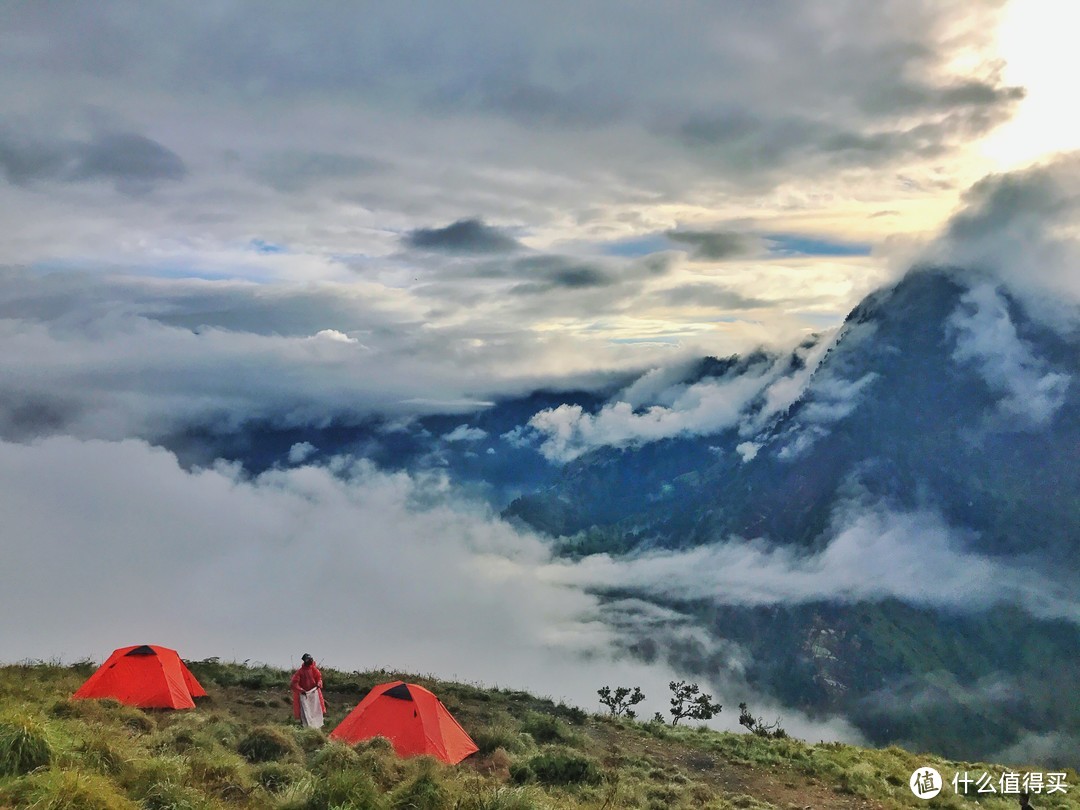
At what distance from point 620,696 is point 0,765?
Answer: 130 ft

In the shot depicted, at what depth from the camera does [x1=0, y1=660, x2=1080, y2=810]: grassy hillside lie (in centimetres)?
1265

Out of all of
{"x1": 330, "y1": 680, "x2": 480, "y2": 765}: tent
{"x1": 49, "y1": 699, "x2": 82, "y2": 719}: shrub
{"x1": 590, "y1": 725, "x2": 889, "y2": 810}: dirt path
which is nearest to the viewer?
{"x1": 49, "y1": 699, "x2": 82, "y2": 719}: shrub

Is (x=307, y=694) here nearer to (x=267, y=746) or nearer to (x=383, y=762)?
(x=267, y=746)

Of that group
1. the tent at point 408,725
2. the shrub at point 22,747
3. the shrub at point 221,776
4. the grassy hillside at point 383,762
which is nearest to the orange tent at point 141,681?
the grassy hillside at point 383,762

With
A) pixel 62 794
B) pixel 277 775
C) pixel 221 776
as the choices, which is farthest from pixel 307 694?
pixel 62 794

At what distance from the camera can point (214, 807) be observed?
12.0 meters

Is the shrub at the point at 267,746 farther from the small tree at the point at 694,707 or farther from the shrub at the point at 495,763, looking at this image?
the small tree at the point at 694,707

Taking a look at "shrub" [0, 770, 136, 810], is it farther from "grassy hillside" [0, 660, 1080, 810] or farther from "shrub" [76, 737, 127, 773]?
"shrub" [76, 737, 127, 773]

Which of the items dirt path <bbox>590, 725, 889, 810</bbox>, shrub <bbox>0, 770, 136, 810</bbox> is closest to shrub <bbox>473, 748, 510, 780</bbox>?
dirt path <bbox>590, 725, 889, 810</bbox>

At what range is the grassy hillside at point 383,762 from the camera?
12648 millimetres

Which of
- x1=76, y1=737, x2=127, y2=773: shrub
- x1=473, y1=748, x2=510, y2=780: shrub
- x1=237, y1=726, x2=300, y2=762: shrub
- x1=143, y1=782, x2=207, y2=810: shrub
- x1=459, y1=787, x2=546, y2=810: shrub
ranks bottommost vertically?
x1=473, y1=748, x2=510, y2=780: shrub

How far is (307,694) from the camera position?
969 inches

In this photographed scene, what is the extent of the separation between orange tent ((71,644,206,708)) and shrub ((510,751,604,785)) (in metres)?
13.2

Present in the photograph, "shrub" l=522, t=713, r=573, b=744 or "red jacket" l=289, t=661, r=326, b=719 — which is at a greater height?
"red jacket" l=289, t=661, r=326, b=719
